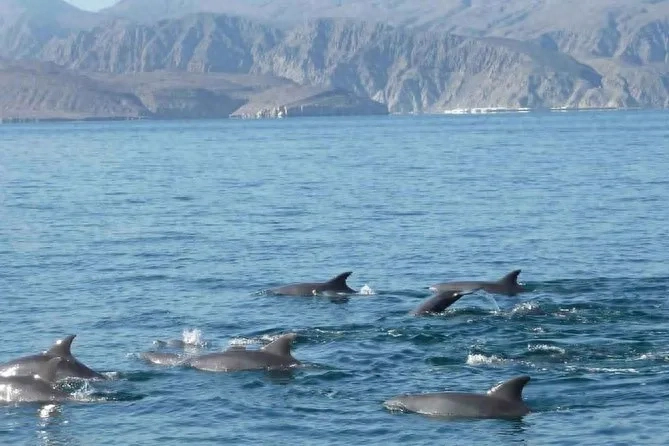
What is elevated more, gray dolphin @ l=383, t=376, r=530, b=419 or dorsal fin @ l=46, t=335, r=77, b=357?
dorsal fin @ l=46, t=335, r=77, b=357

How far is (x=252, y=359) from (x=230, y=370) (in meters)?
0.44

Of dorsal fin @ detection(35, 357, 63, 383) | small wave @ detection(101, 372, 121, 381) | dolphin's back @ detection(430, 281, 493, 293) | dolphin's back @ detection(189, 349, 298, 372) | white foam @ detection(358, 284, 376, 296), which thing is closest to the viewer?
dorsal fin @ detection(35, 357, 63, 383)

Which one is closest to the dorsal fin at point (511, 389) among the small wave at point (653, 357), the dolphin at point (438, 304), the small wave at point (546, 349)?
the small wave at point (546, 349)

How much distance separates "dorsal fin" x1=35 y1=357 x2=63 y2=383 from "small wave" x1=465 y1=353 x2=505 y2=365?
23.1ft

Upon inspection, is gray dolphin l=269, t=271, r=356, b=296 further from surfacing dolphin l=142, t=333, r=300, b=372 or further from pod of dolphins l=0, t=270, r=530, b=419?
surfacing dolphin l=142, t=333, r=300, b=372

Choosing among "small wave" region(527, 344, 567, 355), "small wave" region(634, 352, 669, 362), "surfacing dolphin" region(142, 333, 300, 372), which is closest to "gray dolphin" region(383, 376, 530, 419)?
"surfacing dolphin" region(142, 333, 300, 372)

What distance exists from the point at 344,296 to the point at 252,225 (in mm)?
20544

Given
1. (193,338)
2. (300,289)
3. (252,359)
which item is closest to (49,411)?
(252,359)

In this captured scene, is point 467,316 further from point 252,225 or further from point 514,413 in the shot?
point 252,225

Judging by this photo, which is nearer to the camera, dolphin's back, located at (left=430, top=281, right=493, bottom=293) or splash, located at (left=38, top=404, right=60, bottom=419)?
splash, located at (left=38, top=404, right=60, bottom=419)

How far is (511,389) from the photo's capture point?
21469 mm

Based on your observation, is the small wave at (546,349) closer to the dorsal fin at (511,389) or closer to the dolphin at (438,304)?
the dorsal fin at (511,389)

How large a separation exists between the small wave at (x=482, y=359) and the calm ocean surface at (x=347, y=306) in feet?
0.16

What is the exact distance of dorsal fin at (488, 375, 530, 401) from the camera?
2136 centimetres
